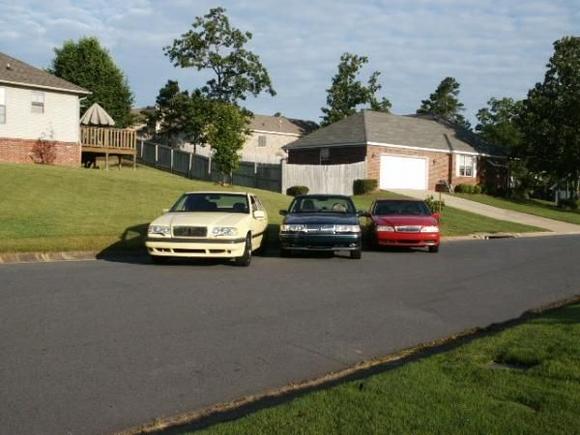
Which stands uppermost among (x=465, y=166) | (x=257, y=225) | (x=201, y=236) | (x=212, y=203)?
(x=465, y=166)

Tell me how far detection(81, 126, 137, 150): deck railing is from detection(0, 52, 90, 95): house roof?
1.91 m

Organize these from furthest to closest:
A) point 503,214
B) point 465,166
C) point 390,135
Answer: point 465,166, point 390,135, point 503,214

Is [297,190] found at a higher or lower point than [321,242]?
higher

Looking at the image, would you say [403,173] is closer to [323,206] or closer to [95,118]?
[95,118]

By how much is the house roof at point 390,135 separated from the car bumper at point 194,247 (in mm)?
28997

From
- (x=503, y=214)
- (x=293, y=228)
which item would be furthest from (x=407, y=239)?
(x=503, y=214)

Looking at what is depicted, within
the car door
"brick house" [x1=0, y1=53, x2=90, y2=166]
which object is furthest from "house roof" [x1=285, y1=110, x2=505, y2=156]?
the car door

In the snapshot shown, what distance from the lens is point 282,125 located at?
63188mm

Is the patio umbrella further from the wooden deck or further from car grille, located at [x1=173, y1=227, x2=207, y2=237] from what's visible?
car grille, located at [x1=173, y1=227, x2=207, y2=237]

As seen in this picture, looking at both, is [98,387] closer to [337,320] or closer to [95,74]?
[337,320]

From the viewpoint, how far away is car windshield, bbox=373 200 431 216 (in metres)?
17.7

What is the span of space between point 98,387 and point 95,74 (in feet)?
150

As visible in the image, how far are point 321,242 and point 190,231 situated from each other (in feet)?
10.3

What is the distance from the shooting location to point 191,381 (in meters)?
5.44
